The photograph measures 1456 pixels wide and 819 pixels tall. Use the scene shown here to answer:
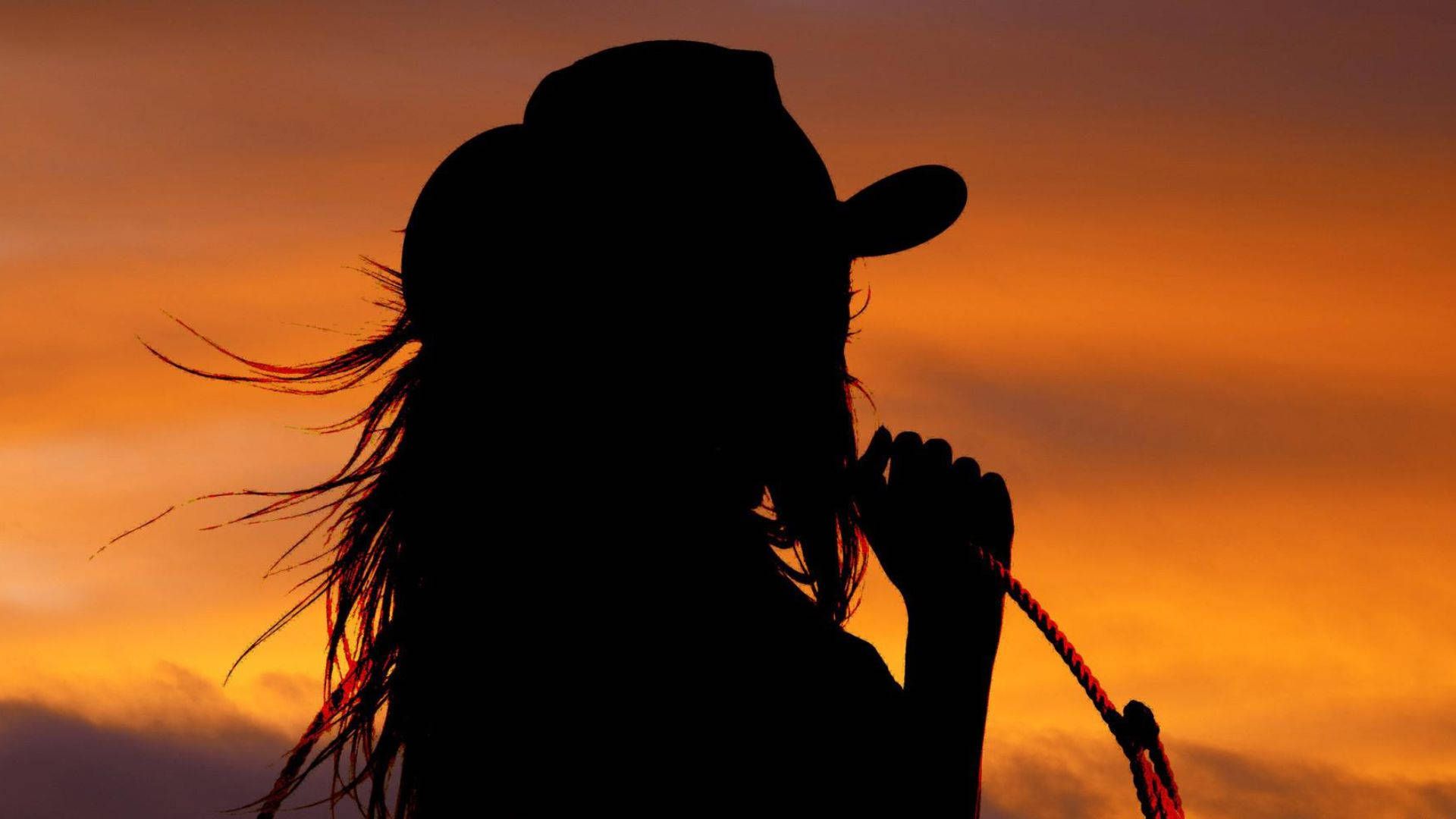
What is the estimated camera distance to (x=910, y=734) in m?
4.12

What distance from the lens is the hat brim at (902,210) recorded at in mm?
4742

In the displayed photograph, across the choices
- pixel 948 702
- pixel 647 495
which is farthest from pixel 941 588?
pixel 647 495

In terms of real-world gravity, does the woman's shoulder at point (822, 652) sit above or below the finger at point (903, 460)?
below

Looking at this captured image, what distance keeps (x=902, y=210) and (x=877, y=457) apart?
2.45ft

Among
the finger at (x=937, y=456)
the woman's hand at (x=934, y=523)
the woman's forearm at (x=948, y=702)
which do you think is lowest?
the woman's forearm at (x=948, y=702)

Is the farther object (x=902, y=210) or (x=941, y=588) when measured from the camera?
(x=902, y=210)

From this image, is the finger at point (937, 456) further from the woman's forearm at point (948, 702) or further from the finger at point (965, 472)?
the woman's forearm at point (948, 702)

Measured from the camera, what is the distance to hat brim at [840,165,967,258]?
4742 millimetres

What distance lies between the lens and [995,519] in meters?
4.43

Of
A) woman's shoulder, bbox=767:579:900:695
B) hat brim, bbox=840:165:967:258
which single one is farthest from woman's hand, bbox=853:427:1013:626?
hat brim, bbox=840:165:967:258

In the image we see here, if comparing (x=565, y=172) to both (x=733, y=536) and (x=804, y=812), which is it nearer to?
(x=733, y=536)

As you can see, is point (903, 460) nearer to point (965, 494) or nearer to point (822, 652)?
point (965, 494)

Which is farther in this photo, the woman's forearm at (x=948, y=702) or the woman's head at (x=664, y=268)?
the woman's head at (x=664, y=268)

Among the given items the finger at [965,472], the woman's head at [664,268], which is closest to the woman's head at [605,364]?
the woman's head at [664,268]
